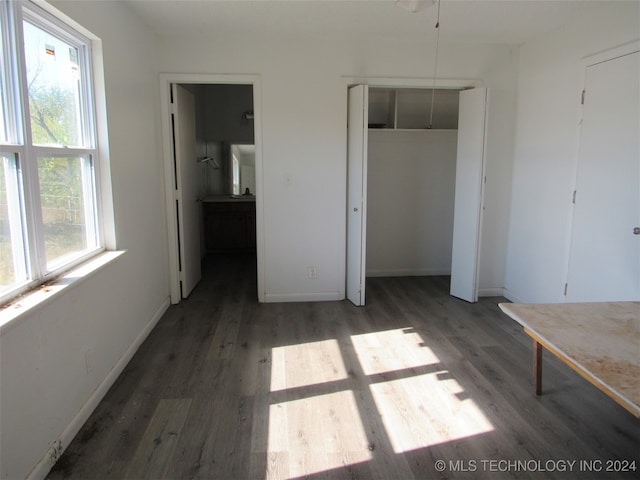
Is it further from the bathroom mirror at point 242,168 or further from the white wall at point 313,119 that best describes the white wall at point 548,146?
the bathroom mirror at point 242,168

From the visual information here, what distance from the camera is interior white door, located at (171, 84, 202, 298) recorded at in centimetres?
425

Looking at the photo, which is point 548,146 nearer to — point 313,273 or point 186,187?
point 313,273

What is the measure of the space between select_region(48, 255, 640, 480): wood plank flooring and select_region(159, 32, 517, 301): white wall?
2.51 ft

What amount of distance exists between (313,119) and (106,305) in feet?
8.30

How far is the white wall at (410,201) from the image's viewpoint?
518 cm

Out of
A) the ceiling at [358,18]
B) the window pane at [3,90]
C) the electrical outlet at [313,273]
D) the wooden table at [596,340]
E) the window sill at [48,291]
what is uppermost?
the ceiling at [358,18]

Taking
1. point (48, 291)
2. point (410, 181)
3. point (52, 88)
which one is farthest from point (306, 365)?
point (410, 181)

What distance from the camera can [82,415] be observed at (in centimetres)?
232

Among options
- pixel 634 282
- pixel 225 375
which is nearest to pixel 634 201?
pixel 634 282

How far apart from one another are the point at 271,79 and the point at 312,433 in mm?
3164

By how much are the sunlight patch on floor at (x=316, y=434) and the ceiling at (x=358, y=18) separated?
2764 millimetres

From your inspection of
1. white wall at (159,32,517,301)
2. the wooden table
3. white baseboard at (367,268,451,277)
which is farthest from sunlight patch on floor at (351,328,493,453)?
white baseboard at (367,268,451,277)

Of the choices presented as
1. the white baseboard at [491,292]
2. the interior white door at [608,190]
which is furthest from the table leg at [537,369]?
the white baseboard at [491,292]

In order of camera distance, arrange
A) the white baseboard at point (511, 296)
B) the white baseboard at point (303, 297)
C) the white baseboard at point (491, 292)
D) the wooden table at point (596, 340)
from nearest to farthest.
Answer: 1. the wooden table at point (596, 340)
2. the white baseboard at point (511, 296)
3. the white baseboard at point (303, 297)
4. the white baseboard at point (491, 292)
